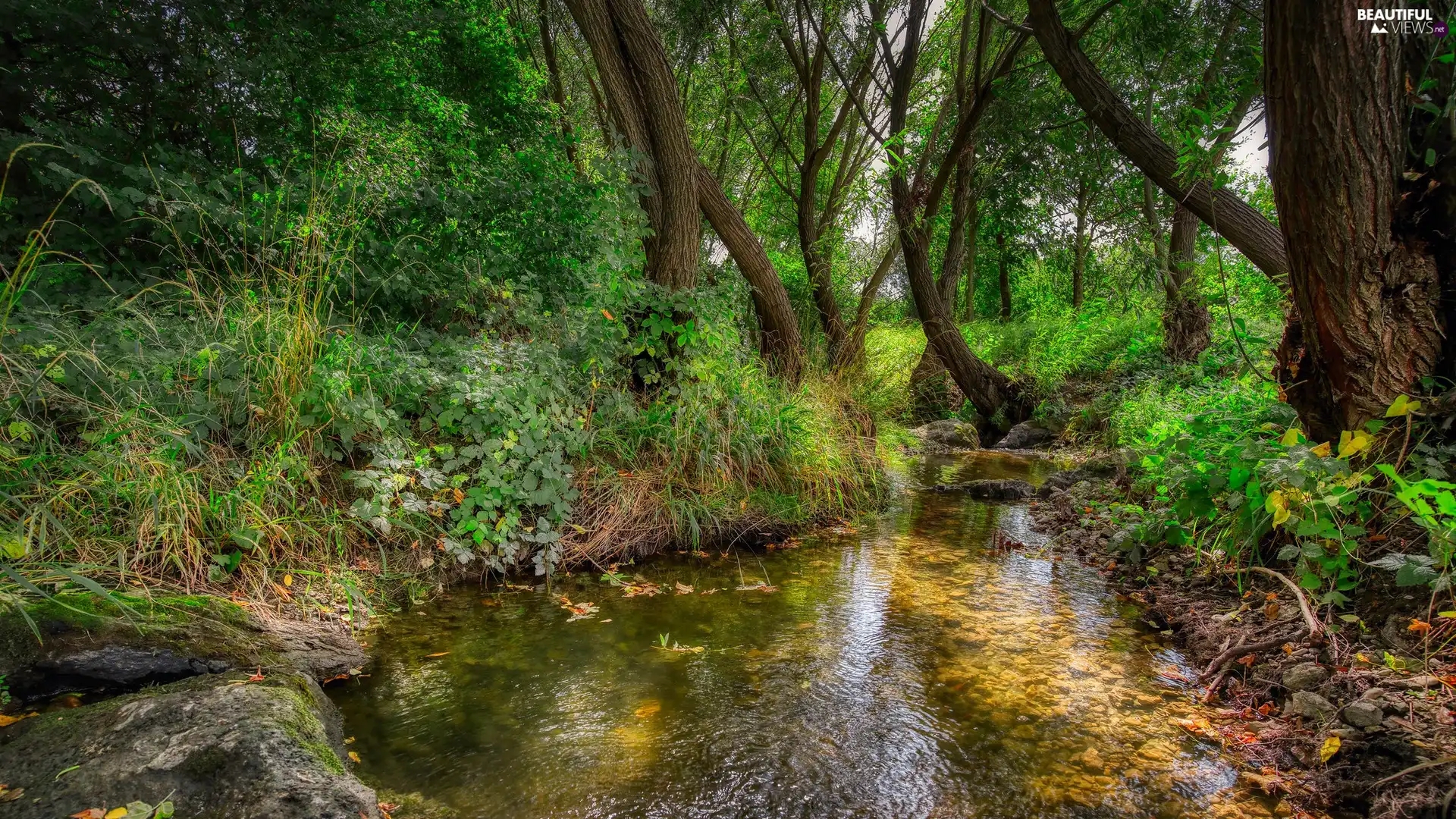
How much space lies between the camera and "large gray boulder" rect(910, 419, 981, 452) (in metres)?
10.1

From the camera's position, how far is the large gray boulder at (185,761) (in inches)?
60.5

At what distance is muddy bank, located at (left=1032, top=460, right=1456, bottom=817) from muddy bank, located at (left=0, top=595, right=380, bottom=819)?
9.05ft

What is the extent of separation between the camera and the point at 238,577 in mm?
2812

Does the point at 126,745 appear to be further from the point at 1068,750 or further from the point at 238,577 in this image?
the point at 1068,750

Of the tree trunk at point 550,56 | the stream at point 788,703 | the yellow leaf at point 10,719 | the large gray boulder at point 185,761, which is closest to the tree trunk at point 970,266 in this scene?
the tree trunk at point 550,56

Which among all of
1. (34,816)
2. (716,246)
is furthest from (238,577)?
(716,246)

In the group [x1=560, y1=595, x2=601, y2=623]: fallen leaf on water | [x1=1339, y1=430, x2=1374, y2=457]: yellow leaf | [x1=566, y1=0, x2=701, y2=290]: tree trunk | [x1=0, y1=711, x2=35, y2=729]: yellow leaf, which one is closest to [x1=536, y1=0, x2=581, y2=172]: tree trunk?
[x1=566, y1=0, x2=701, y2=290]: tree trunk

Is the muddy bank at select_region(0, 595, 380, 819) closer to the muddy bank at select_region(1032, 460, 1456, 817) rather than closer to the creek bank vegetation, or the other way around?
the creek bank vegetation

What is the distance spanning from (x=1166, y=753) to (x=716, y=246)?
7.79 metres

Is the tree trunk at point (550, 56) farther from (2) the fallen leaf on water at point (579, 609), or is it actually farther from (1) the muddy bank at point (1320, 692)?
(1) the muddy bank at point (1320, 692)

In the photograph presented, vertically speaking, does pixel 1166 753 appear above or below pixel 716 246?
below

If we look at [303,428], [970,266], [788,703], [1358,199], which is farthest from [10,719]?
[970,266]

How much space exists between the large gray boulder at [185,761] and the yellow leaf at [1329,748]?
9.12 ft

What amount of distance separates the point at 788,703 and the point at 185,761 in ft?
6.17
